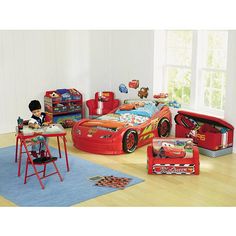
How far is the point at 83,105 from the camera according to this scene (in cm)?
812

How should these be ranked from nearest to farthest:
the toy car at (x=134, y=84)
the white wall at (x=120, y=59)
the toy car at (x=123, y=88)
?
the white wall at (x=120, y=59) → the toy car at (x=134, y=84) → the toy car at (x=123, y=88)

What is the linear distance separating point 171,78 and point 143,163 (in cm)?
205

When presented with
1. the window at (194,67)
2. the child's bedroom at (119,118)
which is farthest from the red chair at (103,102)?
the window at (194,67)

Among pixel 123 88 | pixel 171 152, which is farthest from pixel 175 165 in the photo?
pixel 123 88

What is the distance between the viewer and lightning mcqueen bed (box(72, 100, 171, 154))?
5820mm

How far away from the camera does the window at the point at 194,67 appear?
20.7 ft

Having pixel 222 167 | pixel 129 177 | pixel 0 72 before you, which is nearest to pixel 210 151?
pixel 222 167

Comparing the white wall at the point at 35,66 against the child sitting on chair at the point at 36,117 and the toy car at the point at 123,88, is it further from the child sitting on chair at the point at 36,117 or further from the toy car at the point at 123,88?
the child sitting on chair at the point at 36,117

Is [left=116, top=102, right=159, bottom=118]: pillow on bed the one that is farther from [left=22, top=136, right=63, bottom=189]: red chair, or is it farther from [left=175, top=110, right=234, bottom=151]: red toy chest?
[left=22, top=136, right=63, bottom=189]: red chair

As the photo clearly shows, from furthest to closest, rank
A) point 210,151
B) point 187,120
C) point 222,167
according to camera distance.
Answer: point 187,120, point 210,151, point 222,167

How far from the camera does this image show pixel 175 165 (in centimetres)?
500

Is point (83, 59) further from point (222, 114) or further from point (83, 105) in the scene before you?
point (222, 114)

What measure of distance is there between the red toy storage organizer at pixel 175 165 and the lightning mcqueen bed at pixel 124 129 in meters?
0.87

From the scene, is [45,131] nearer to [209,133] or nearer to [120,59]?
[209,133]
